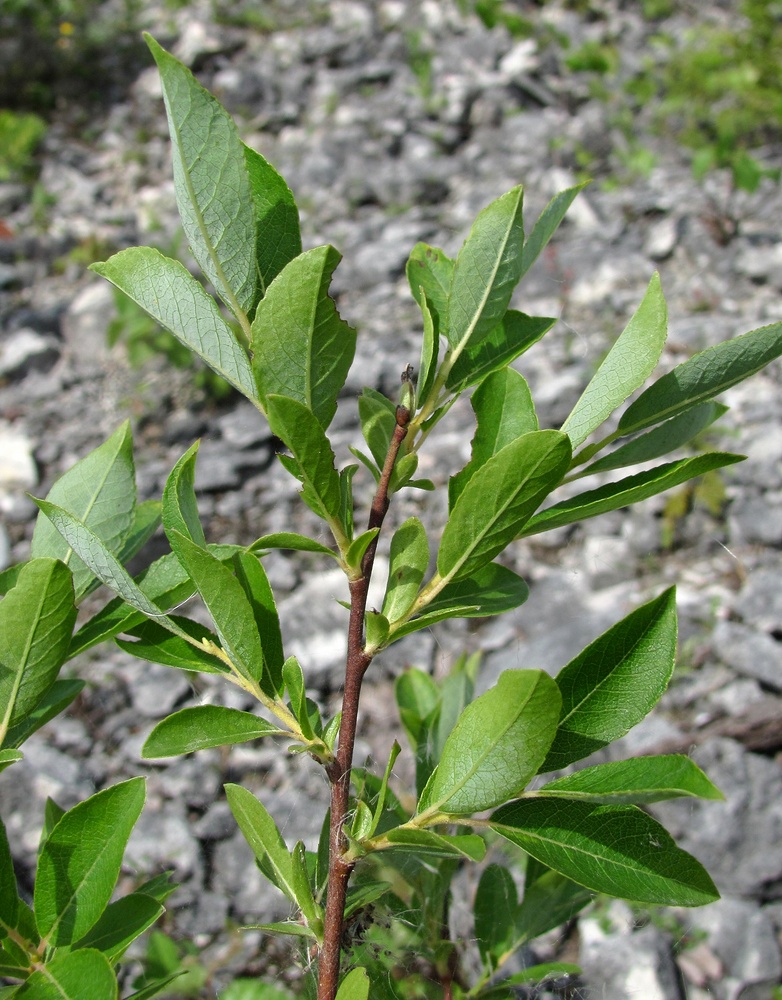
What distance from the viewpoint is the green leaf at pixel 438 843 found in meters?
0.66

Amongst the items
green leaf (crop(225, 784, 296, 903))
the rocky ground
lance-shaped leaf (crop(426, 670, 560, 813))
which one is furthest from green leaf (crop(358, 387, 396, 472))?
the rocky ground

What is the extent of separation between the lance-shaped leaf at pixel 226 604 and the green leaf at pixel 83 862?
0.15m

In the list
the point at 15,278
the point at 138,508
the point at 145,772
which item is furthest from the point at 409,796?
the point at 15,278

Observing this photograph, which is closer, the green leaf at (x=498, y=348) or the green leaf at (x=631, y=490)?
the green leaf at (x=631, y=490)

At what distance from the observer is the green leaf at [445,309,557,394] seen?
81 centimetres

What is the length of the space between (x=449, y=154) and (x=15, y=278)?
2.33m

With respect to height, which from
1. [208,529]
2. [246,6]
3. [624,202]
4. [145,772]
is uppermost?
[246,6]

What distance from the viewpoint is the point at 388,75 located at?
5.47m

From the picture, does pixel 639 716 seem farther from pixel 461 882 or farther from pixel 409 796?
pixel 461 882

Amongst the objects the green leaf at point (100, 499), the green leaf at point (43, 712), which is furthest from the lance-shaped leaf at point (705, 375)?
the green leaf at point (43, 712)

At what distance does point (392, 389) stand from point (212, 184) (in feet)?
8.75

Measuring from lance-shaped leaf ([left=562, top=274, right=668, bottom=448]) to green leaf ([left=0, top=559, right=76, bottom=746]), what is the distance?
430 millimetres

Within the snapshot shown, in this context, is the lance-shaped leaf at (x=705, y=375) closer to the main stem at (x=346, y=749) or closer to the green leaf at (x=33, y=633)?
the main stem at (x=346, y=749)

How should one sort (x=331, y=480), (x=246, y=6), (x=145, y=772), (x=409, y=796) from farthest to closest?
(x=246, y=6) → (x=145, y=772) → (x=409, y=796) → (x=331, y=480)
